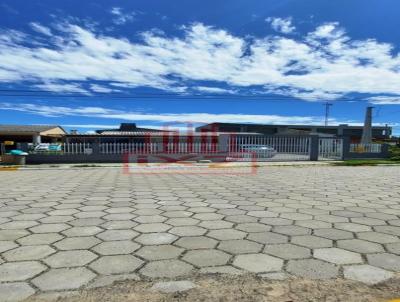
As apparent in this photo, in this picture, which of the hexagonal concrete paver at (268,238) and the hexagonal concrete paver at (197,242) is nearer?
the hexagonal concrete paver at (197,242)

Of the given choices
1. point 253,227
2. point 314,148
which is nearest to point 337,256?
point 253,227

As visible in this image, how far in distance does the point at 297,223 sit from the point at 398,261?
4.91ft

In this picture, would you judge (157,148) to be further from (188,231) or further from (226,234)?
(226,234)

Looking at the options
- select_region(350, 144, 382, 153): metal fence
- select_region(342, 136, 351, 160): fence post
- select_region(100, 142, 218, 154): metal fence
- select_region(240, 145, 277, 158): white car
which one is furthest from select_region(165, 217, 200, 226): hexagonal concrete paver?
select_region(350, 144, 382, 153): metal fence

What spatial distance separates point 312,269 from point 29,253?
2504 mm

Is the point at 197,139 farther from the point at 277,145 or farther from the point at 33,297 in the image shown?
the point at 33,297

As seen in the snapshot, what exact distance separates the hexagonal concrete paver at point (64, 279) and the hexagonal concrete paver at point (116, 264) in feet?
0.35

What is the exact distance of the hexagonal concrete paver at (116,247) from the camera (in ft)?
11.2

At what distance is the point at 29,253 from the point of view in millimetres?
3375

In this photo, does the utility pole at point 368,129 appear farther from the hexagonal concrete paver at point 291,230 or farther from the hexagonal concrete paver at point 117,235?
the hexagonal concrete paver at point 117,235

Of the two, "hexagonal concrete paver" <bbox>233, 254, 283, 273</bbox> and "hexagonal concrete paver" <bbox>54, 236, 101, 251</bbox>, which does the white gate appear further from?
"hexagonal concrete paver" <bbox>54, 236, 101, 251</bbox>

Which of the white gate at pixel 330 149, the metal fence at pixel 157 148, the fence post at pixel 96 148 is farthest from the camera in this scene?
the white gate at pixel 330 149

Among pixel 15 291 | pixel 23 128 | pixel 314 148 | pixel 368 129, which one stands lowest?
pixel 15 291

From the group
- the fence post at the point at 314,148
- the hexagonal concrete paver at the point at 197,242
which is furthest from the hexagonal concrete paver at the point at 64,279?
the fence post at the point at 314,148
